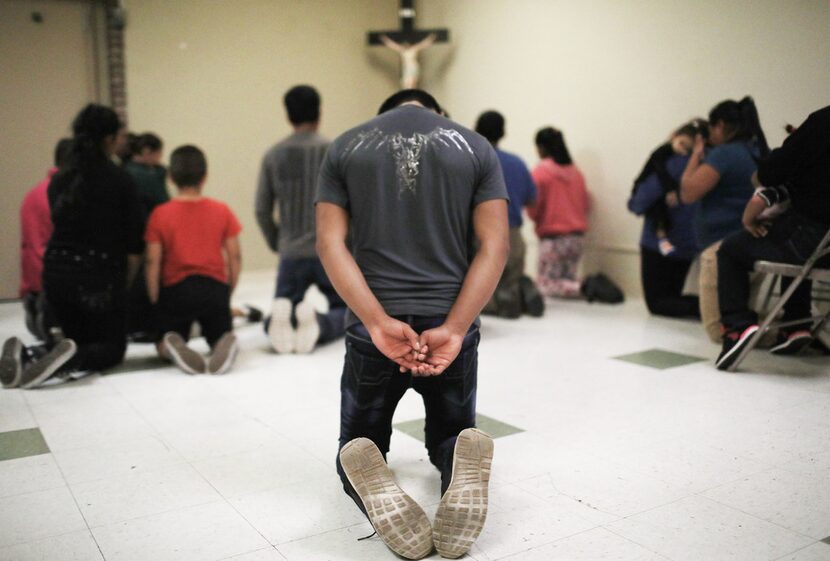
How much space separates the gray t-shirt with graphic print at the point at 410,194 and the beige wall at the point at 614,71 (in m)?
1.79

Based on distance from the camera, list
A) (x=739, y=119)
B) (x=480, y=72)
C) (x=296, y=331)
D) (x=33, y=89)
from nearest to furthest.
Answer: (x=739, y=119) → (x=296, y=331) → (x=33, y=89) → (x=480, y=72)

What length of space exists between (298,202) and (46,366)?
140 centimetres

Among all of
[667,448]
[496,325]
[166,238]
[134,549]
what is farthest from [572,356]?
[134,549]

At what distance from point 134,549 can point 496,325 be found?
116 inches

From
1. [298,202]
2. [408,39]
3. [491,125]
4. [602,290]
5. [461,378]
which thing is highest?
[408,39]

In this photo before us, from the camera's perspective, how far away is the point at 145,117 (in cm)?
605

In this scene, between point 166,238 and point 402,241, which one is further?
point 166,238

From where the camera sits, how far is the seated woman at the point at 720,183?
359 centimetres

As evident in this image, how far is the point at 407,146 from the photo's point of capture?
176cm

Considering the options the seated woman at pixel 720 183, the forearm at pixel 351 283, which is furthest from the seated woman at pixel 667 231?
the forearm at pixel 351 283

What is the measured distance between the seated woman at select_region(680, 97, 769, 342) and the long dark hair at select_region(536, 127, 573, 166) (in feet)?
4.98

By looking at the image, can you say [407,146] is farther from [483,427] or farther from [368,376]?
[483,427]

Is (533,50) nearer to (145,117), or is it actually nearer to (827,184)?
(145,117)

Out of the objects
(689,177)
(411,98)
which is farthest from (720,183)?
(411,98)
